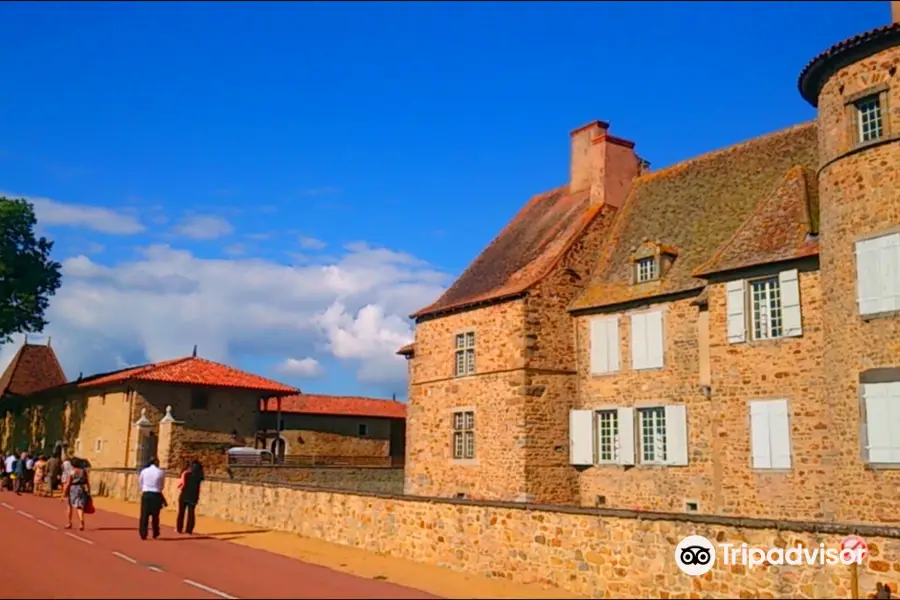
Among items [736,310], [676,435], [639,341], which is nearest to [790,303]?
[736,310]

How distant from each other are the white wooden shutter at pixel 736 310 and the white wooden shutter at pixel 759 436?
5.03 ft

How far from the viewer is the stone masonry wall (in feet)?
51.1

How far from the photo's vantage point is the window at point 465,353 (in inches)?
1034

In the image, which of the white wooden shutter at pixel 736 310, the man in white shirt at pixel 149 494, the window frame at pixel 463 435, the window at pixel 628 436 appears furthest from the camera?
the window frame at pixel 463 435

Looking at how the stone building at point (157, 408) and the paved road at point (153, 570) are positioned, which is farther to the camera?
the stone building at point (157, 408)

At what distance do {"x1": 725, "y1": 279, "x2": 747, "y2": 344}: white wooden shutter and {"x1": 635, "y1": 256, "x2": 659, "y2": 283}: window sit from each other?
354 cm

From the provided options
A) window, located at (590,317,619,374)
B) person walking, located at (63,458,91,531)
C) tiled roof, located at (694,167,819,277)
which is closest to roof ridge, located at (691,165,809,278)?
tiled roof, located at (694,167,819,277)

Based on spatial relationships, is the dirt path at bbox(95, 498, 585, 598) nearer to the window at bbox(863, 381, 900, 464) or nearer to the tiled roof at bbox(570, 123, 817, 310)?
the window at bbox(863, 381, 900, 464)

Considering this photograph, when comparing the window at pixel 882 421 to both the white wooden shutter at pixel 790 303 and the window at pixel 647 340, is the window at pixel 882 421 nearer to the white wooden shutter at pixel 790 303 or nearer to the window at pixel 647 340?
the white wooden shutter at pixel 790 303

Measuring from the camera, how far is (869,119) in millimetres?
16812

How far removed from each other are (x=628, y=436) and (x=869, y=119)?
9790mm

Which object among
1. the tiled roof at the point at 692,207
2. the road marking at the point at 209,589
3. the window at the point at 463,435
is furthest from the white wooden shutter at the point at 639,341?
the road marking at the point at 209,589

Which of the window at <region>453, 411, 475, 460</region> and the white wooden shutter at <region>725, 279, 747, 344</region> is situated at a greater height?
the white wooden shutter at <region>725, 279, 747, 344</region>

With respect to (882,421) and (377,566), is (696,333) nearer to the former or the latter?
(882,421)
